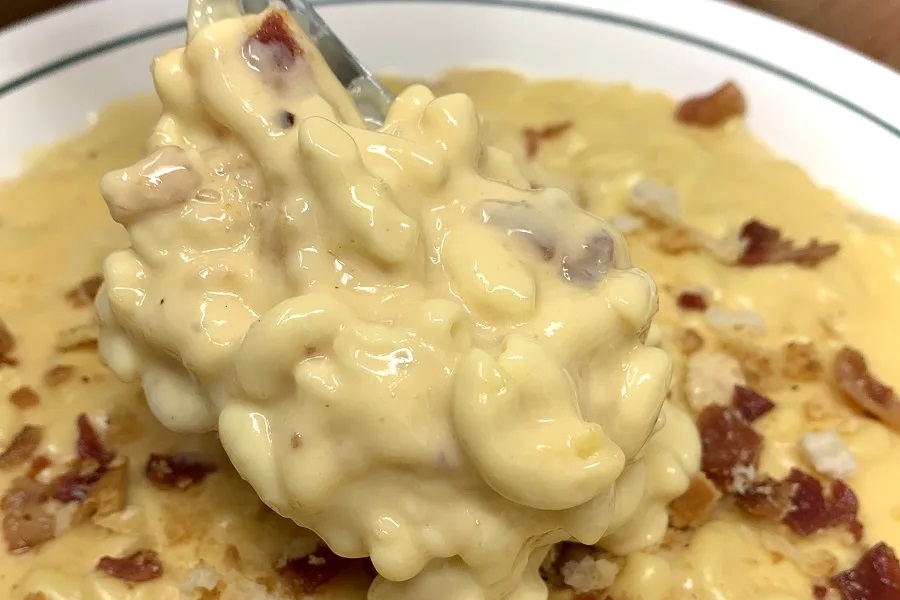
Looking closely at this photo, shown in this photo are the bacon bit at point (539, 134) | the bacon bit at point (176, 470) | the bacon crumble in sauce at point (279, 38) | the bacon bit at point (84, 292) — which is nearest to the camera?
the bacon crumble in sauce at point (279, 38)

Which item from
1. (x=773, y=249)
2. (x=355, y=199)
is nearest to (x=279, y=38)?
(x=355, y=199)

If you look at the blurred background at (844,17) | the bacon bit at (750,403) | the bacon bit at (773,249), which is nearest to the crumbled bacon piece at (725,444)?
the bacon bit at (750,403)

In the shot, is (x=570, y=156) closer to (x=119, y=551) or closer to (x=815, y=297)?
(x=815, y=297)

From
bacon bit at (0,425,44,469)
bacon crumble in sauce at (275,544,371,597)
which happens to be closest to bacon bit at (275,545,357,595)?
bacon crumble in sauce at (275,544,371,597)

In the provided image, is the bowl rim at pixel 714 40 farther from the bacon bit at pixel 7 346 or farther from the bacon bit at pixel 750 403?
→ the bacon bit at pixel 750 403

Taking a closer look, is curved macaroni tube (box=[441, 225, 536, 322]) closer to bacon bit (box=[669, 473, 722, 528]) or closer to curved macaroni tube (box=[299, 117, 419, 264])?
curved macaroni tube (box=[299, 117, 419, 264])

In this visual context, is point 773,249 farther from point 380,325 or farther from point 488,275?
point 380,325
